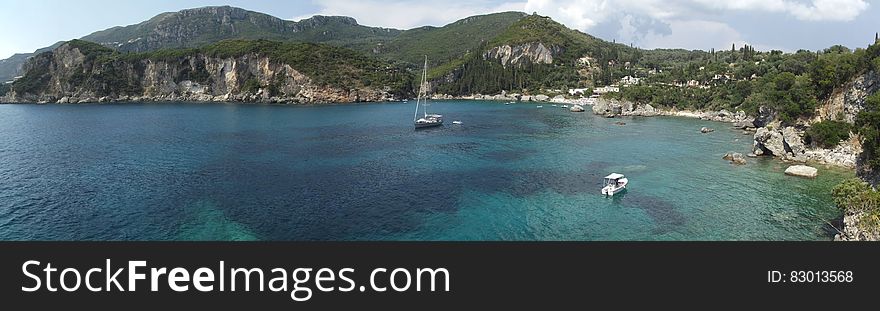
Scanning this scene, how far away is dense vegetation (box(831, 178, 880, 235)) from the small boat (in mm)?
16140

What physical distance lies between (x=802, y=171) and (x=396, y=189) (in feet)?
142

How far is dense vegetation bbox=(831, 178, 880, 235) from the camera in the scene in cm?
2738

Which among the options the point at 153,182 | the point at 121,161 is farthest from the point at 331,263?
the point at 121,161

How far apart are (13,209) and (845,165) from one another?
82693mm

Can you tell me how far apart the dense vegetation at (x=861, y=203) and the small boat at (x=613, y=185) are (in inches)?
635

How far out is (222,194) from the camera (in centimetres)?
4459

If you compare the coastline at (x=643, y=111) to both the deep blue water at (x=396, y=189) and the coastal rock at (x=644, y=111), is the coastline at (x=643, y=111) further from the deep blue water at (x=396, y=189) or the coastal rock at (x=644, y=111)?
the deep blue water at (x=396, y=189)

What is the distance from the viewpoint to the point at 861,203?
29641 mm

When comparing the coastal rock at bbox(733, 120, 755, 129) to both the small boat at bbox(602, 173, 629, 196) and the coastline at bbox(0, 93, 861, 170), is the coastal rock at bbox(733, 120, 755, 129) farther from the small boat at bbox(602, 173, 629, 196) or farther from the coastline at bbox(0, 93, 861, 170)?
the small boat at bbox(602, 173, 629, 196)

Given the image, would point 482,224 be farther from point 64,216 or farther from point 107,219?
point 64,216

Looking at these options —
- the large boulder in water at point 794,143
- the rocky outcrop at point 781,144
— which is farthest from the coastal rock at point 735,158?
the large boulder in water at point 794,143

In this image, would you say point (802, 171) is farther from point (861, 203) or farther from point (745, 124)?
point (745, 124)

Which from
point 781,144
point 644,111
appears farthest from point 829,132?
point 644,111

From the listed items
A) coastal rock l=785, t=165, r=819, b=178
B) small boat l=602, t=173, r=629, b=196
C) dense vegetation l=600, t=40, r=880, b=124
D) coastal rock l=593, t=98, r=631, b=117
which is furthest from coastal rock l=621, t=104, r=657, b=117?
small boat l=602, t=173, r=629, b=196
